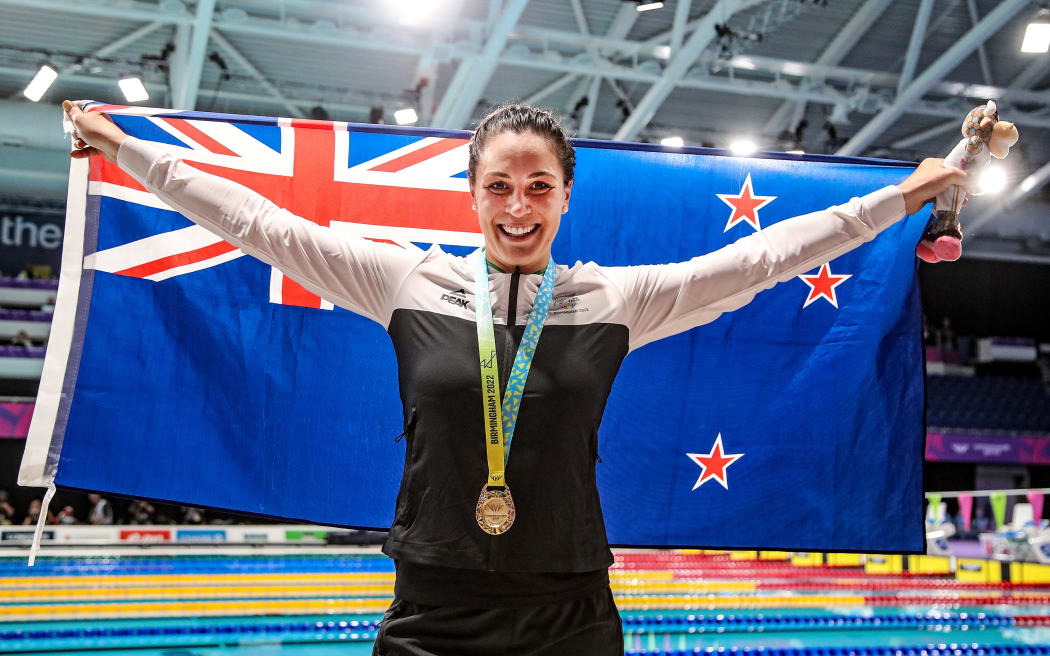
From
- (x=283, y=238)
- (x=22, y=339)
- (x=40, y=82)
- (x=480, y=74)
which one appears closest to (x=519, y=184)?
(x=283, y=238)

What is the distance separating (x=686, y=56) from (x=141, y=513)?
9.85m

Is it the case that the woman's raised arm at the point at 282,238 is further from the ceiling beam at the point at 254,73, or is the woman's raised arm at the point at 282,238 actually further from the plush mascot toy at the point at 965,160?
the ceiling beam at the point at 254,73

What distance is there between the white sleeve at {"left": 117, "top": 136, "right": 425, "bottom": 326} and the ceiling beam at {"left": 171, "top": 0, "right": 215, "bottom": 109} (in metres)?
10.3

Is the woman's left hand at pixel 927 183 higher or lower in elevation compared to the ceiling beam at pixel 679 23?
lower

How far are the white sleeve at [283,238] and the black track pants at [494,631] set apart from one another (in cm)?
62

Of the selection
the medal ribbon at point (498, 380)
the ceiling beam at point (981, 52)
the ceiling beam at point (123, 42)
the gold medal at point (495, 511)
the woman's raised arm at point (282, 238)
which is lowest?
the gold medal at point (495, 511)

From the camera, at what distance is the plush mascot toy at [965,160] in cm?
196

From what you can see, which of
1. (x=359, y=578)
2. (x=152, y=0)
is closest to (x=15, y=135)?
Answer: (x=152, y=0)

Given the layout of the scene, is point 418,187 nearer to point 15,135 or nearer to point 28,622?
point 28,622

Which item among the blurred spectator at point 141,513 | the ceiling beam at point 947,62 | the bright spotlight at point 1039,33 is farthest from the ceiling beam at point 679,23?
the blurred spectator at point 141,513

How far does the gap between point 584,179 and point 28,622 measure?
571cm

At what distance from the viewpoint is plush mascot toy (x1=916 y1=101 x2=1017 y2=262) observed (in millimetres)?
1956

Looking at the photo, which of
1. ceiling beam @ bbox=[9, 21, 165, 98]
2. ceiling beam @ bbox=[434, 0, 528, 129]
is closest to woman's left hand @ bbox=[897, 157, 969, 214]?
ceiling beam @ bbox=[434, 0, 528, 129]

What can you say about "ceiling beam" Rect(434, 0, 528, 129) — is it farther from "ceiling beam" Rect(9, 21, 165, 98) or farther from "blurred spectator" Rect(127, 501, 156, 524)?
"blurred spectator" Rect(127, 501, 156, 524)
